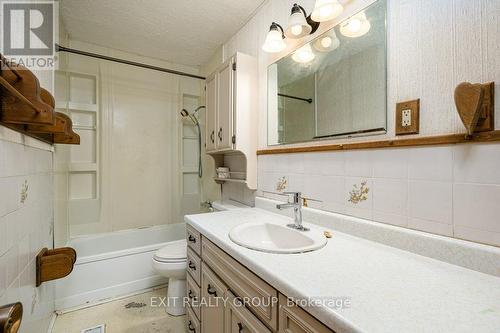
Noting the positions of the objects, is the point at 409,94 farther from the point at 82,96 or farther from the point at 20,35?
the point at 82,96

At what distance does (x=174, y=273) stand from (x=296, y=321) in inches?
56.5

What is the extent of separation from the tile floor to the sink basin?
1002 mm

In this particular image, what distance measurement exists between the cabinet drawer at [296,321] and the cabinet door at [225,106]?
128 centimetres

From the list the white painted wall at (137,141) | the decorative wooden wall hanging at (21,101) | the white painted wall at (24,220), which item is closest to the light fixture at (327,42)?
the decorative wooden wall hanging at (21,101)

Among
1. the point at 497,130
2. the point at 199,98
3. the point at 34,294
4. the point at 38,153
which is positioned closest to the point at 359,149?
the point at 497,130

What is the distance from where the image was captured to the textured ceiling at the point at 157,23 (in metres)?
1.78

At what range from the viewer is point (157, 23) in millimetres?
2010

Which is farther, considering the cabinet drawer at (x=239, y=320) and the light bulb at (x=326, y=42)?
the light bulb at (x=326, y=42)

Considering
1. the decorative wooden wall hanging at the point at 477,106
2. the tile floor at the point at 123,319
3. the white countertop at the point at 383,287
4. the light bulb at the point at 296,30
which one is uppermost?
the light bulb at the point at 296,30

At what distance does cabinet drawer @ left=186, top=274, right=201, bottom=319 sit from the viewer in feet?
4.43

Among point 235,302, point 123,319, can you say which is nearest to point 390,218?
point 235,302

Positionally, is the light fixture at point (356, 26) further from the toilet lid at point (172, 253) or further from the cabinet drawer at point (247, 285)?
the toilet lid at point (172, 253)

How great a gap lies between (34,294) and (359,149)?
174 cm

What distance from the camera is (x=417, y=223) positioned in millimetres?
864
